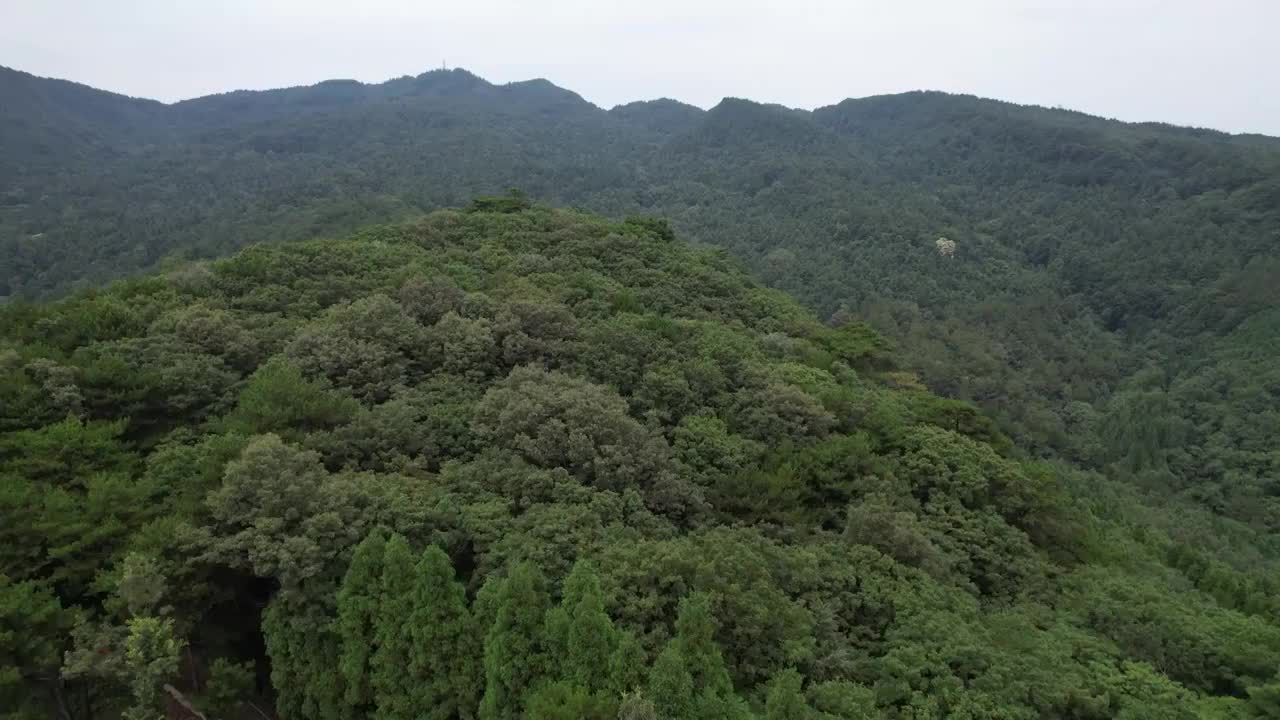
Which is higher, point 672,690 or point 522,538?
point 522,538

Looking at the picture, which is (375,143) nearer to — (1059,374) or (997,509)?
(1059,374)

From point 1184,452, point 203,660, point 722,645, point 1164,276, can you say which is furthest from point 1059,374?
point 203,660

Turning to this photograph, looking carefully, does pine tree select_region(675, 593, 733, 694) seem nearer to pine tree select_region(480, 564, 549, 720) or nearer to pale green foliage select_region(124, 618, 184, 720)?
pine tree select_region(480, 564, 549, 720)

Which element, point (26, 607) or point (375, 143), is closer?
point (26, 607)

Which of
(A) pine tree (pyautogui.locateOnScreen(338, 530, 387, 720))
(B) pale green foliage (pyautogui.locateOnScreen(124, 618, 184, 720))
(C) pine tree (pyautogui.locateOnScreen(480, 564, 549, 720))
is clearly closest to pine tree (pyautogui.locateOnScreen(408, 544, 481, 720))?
(C) pine tree (pyautogui.locateOnScreen(480, 564, 549, 720))

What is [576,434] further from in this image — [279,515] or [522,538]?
[279,515]

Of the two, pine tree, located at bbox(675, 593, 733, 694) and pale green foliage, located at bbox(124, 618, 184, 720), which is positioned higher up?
pine tree, located at bbox(675, 593, 733, 694)

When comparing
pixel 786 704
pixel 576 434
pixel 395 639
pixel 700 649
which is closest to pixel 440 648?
pixel 395 639
